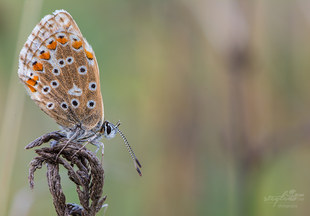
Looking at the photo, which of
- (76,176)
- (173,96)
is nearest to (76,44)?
(76,176)

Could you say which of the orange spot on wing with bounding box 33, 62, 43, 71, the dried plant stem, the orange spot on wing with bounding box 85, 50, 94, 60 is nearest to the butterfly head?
the orange spot on wing with bounding box 85, 50, 94, 60

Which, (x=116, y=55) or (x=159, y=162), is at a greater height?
(x=116, y=55)

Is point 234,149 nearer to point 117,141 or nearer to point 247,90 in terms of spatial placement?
point 247,90

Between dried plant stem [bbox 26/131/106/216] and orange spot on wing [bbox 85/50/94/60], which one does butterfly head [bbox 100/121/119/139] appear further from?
dried plant stem [bbox 26/131/106/216]

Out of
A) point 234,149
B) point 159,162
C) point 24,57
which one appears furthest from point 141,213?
point 24,57

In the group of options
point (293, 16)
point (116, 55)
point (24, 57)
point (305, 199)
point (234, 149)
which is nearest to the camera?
point (24, 57)

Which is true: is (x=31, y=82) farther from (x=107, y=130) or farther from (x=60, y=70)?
(x=107, y=130)

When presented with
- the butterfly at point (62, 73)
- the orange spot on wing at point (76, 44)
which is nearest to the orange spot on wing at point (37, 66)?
the butterfly at point (62, 73)
